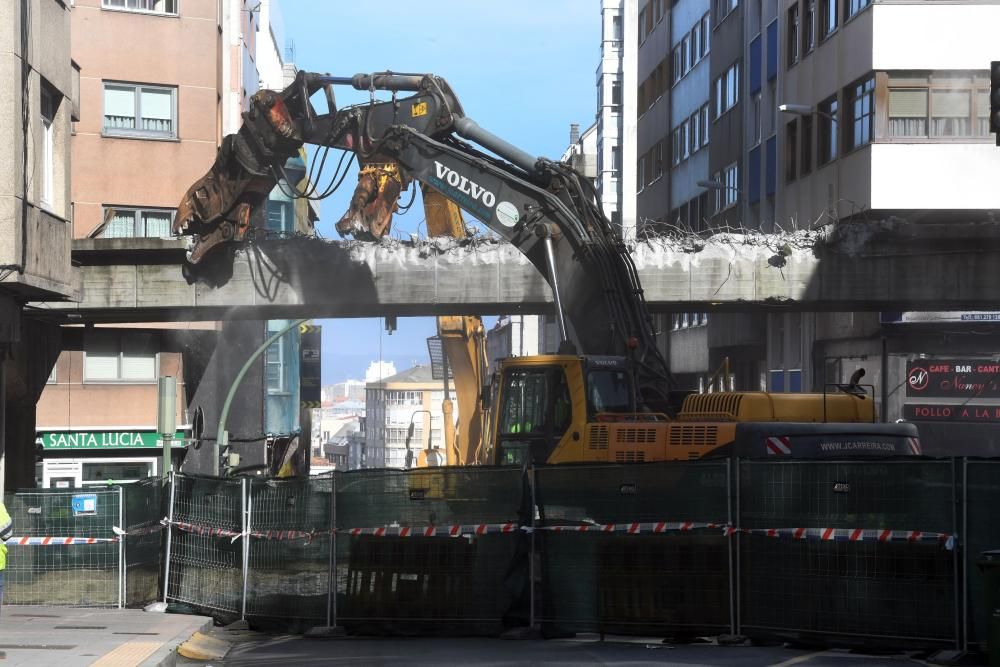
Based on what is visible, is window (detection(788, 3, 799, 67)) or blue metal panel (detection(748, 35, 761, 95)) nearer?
window (detection(788, 3, 799, 67))

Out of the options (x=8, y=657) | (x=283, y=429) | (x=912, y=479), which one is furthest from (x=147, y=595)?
(x=283, y=429)

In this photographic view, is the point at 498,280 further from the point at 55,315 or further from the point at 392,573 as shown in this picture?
the point at 392,573

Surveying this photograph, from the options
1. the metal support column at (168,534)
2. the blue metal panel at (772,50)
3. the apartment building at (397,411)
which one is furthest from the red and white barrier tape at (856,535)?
the apartment building at (397,411)

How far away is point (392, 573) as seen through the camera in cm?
1506

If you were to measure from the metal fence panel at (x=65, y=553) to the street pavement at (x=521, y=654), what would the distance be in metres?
3.04

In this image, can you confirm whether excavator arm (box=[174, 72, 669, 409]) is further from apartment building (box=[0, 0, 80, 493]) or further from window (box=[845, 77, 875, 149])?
window (box=[845, 77, 875, 149])

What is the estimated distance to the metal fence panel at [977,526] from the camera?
12539mm

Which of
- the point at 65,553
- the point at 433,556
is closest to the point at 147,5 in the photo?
the point at 65,553

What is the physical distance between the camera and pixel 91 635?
13.8 m

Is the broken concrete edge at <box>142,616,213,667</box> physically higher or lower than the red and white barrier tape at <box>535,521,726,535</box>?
lower

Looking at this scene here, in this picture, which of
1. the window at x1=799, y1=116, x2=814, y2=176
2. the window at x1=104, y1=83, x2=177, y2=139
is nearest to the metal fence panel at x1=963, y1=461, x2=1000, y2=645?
the window at x1=799, y1=116, x2=814, y2=176

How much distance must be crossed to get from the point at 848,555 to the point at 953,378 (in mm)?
21845

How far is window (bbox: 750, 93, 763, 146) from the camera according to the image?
44875mm

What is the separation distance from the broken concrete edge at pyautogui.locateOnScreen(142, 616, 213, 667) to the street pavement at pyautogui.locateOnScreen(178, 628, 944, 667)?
0.22 m
